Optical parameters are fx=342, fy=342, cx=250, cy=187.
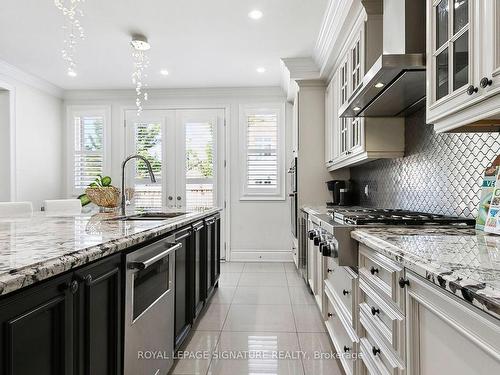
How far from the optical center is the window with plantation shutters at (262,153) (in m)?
5.32

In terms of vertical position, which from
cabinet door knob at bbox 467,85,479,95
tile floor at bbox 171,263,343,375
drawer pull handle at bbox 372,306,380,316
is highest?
cabinet door knob at bbox 467,85,479,95

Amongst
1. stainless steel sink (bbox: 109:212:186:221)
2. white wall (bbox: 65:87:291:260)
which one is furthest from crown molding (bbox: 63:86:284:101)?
stainless steel sink (bbox: 109:212:186:221)

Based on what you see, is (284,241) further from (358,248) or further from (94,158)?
(358,248)

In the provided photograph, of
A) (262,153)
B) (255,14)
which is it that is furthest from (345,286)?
(262,153)

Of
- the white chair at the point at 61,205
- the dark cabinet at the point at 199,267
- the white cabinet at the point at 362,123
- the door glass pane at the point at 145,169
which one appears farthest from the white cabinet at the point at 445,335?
the door glass pane at the point at 145,169

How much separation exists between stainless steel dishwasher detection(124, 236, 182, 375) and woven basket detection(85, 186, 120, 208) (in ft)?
3.71

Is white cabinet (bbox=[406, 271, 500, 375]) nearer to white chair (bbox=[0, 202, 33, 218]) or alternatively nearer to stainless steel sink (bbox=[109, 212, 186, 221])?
stainless steel sink (bbox=[109, 212, 186, 221])

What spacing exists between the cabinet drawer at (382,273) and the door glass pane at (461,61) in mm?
699

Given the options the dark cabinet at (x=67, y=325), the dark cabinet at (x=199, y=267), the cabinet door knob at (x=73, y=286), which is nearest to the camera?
the dark cabinet at (x=67, y=325)

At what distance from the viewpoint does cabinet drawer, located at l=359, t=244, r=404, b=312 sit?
111cm

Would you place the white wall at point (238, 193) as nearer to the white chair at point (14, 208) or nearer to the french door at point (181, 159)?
the french door at point (181, 159)

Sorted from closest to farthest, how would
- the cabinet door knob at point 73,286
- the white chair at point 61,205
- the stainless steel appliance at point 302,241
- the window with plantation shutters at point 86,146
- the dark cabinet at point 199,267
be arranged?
the cabinet door knob at point 73,286 < the dark cabinet at point 199,267 < the white chair at point 61,205 < the stainless steel appliance at point 302,241 < the window with plantation shutters at point 86,146

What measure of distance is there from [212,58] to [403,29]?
2.80 meters

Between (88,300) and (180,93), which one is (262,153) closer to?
(180,93)
